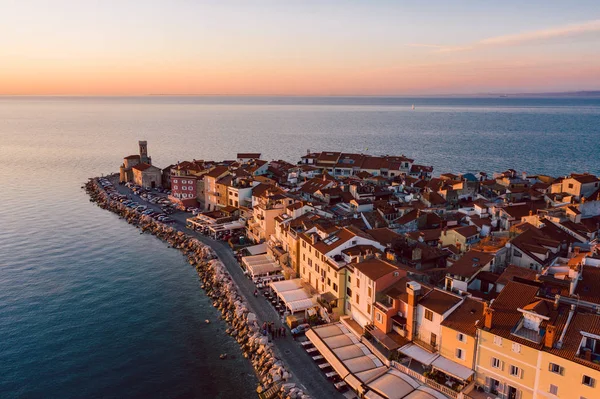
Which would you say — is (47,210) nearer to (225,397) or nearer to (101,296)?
(101,296)

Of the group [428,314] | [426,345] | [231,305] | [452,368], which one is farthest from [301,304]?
[452,368]

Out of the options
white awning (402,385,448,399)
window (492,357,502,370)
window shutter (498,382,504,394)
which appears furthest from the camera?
white awning (402,385,448,399)

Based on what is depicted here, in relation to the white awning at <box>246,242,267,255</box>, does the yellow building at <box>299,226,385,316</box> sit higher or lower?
higher

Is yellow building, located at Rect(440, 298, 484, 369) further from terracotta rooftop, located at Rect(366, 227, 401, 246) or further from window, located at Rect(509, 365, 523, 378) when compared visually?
terracotta rooftop, located at Rect(366, 227, 401, 246)

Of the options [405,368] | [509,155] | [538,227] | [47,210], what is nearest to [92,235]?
[47,210]

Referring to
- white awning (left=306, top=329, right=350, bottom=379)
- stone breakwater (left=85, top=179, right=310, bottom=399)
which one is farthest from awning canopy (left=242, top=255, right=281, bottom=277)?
white awning (left=306, top=329, right=350, bottom=379)

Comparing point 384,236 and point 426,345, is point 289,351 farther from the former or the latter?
point 384,236
